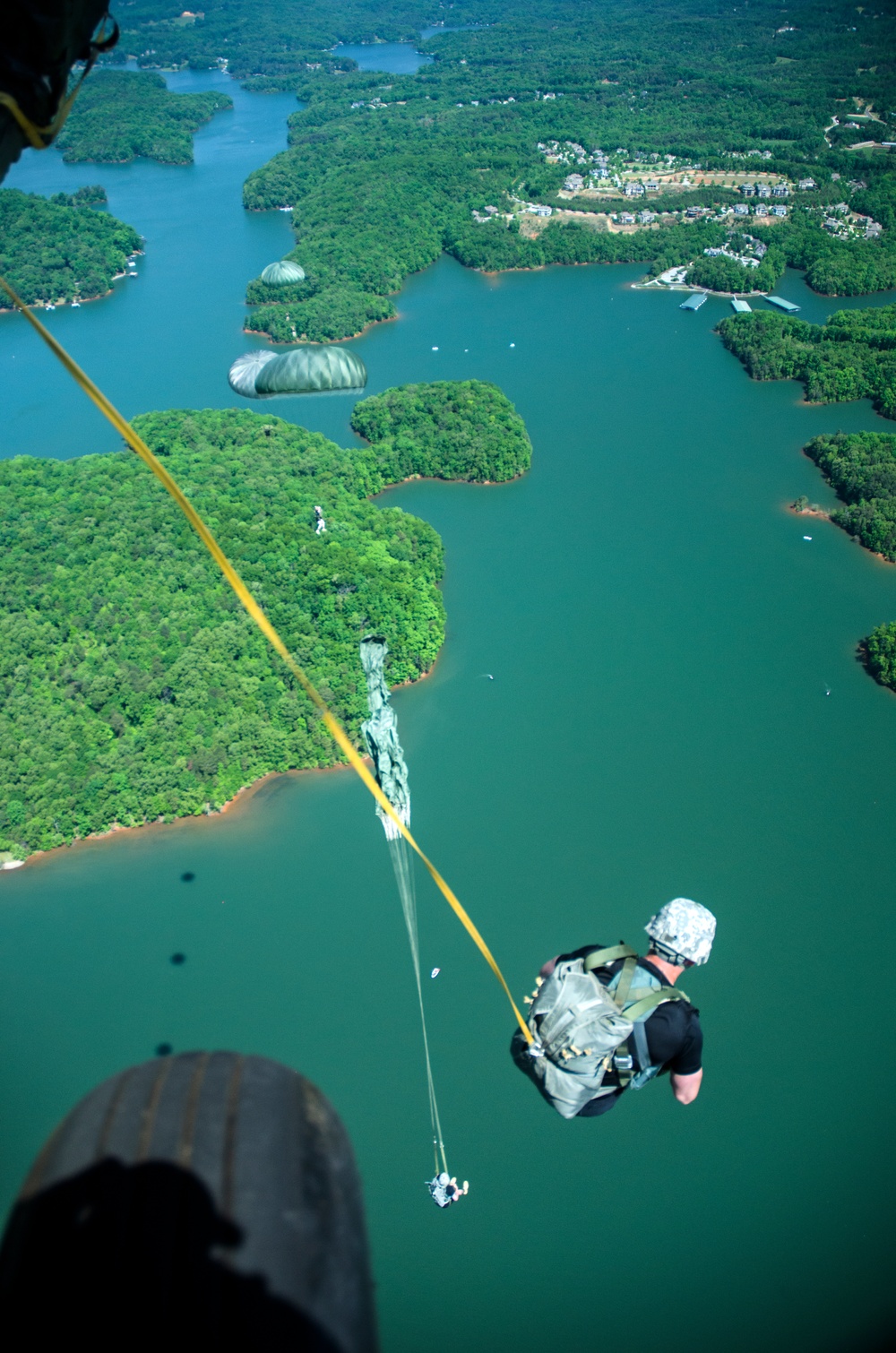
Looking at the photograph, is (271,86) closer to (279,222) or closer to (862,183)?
(279,222)

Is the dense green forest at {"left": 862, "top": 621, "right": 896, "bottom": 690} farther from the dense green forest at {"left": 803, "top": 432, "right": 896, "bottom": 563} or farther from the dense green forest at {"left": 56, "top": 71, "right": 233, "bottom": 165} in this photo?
the dense green forest at {"left": 56, "top": 71, "right": 233, "bottom": 165}

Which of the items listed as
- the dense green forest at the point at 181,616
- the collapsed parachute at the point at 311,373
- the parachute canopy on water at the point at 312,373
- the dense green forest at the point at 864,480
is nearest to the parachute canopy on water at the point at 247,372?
the collapsed parachute at the point at 311,373

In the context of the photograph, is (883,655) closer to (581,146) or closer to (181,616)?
(181,616)

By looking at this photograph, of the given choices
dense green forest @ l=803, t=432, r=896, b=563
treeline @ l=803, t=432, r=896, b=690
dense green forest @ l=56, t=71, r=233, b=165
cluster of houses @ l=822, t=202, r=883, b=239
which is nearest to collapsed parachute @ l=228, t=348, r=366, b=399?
treeline @ l=803, t=432, r=896, b=690

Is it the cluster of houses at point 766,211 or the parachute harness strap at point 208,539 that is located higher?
the parachute harness strap at point 208,539

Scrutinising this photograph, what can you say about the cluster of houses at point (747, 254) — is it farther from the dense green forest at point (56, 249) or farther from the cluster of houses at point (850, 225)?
the dense green forest at point (56, 249)

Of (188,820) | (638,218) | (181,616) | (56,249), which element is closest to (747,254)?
(638,218)
